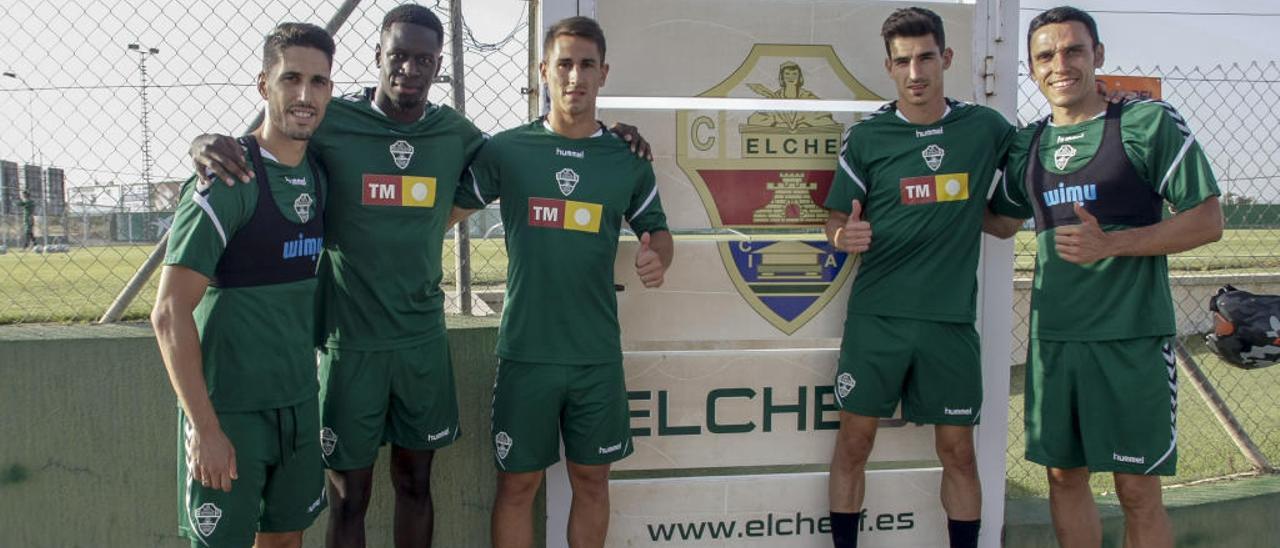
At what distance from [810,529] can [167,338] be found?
2692mm

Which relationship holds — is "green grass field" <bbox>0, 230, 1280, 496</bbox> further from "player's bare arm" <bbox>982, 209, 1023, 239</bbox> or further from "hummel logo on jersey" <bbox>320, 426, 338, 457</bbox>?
"hummel logo on jersey" <bbox>320, 426, 338, 457</bbox>

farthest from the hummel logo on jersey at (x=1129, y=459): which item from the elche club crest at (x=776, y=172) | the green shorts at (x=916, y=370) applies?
the elche club crest at (x=776, y=172)

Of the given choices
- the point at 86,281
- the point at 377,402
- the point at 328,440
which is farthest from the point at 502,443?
the point at 86,281

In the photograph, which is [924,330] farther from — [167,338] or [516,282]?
[167,338]

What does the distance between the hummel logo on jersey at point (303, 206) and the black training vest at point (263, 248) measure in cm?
2

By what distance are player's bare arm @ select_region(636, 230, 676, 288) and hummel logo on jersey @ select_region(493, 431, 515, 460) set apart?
736 millimetres

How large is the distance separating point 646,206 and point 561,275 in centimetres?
43

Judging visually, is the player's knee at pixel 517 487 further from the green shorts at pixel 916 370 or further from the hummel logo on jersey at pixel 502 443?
the green shorts at pixel 916 370

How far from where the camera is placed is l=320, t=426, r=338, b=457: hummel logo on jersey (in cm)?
293

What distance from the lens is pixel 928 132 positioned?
3.33 meters

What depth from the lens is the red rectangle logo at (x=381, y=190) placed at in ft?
9.50

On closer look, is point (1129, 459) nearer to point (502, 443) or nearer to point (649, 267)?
point (649, 267)

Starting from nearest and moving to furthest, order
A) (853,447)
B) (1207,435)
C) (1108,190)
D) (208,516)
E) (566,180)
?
1. (208,516)
2. (1108,190)
3. (566,180)
4. (853,447)
5. (1207,435)

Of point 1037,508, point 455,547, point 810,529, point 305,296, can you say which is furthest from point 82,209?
point 1037,508
